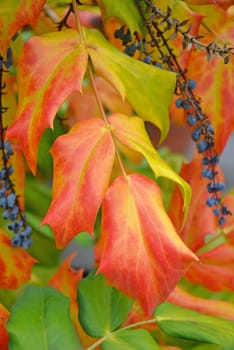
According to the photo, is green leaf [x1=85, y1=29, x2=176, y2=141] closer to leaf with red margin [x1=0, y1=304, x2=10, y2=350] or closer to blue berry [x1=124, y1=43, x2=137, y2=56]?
blue berry [x1=124, y1=43, x2=137, y2=56]

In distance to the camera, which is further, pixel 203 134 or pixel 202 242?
pixel 202 242

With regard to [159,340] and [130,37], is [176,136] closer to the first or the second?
[159,340]

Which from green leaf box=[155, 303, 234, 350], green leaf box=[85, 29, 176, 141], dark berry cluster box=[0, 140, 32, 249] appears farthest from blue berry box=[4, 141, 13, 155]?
green leaf box=[155, 303, 234, 350]

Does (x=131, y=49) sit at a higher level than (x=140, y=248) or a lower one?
higher

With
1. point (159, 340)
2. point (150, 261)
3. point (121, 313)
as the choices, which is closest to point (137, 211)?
point (150, 261)

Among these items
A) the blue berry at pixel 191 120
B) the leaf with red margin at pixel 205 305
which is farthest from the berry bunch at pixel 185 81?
the leaf with red margin at pixel 205 305

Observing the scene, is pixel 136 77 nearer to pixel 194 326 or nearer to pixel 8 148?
pixel 8 148

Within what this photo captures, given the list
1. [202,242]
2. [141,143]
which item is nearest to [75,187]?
[141,143]
